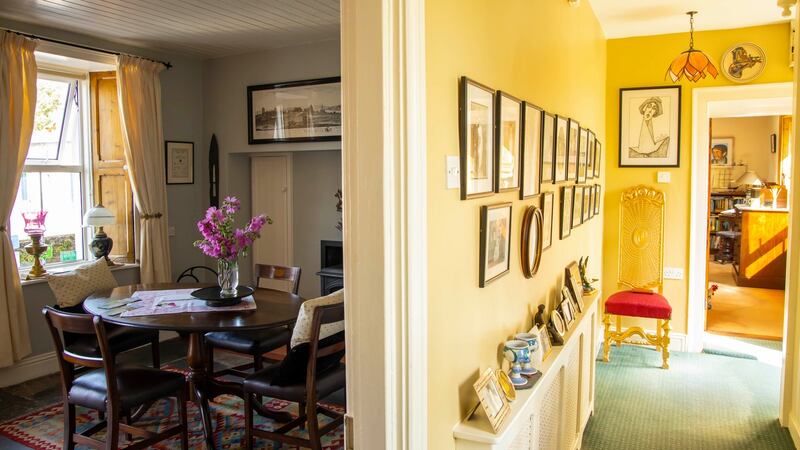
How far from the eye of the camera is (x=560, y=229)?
3.48m

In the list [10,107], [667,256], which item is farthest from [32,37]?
[667,256]

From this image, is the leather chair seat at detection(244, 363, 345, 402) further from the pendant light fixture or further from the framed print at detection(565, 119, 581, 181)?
the pendant light fixture

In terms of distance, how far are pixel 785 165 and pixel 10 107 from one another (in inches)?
386

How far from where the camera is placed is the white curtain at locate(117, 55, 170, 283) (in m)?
5.19

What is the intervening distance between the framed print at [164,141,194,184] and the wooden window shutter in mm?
415

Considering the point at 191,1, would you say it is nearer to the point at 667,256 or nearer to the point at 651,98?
the point at 651,98

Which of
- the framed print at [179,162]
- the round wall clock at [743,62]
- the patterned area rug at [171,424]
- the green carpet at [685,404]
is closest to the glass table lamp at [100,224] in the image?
the framed print at [179,162]

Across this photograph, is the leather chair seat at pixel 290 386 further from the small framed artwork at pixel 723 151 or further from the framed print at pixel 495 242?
the small framed artwork at pixel 723 151

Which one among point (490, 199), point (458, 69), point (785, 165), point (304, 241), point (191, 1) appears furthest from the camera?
point (785, 165)

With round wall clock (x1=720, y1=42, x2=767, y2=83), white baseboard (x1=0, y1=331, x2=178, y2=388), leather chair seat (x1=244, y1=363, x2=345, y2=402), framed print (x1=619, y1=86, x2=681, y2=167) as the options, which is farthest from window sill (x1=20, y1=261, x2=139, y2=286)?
round wall clock (x1=720, y1=42, x2=767, y2=83)

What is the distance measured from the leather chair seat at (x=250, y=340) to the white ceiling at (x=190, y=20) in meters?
2.31

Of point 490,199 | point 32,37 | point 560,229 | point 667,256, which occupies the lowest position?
point 667,256

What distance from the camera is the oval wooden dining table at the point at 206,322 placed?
321 cm

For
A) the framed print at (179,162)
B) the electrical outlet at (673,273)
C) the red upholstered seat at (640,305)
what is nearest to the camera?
the red upholstered seat at (640,305)
